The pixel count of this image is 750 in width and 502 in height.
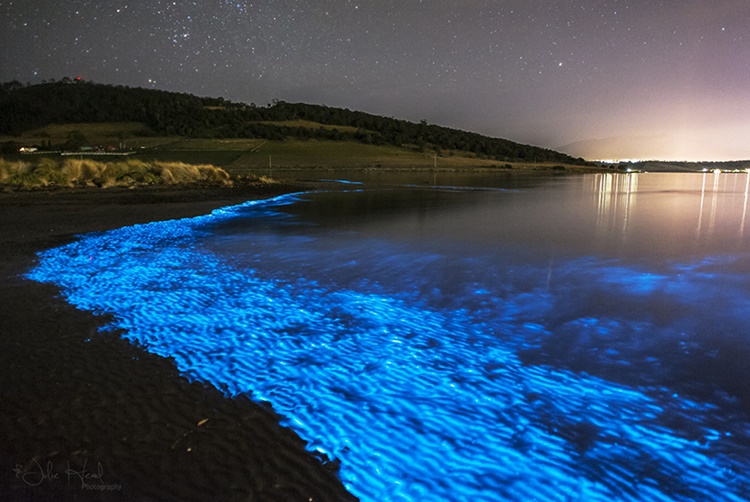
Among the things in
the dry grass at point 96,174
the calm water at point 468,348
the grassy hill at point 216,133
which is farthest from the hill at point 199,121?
the calm water at point 468,348

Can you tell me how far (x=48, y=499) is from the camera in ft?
8.31

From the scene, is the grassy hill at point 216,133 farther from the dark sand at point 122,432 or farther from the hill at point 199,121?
the dark sand at point 122,432

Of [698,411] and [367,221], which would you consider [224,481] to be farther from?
[367,221]

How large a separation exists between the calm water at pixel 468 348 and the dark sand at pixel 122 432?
0.84ft

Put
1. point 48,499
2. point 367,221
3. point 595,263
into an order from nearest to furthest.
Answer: point 48,499 → point 595,263 → point 367,221

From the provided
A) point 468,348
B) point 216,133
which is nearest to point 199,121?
point 216,133

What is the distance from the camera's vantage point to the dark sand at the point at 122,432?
2.65 m

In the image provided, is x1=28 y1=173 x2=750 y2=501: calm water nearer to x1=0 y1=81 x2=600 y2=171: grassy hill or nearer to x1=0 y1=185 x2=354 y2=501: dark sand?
x1=0 y1=185 x2=354 y2=501: dark sand

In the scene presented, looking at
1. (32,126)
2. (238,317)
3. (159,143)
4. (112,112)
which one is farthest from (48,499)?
(112,112)

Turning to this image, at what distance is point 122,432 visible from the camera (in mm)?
3145

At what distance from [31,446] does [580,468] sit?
3.57m

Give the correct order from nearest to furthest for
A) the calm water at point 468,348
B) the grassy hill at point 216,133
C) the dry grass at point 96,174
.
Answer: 1. the calm water at point 468,348
2. the dry grass at point 96,174
3. the grassy hill at point 216,133
